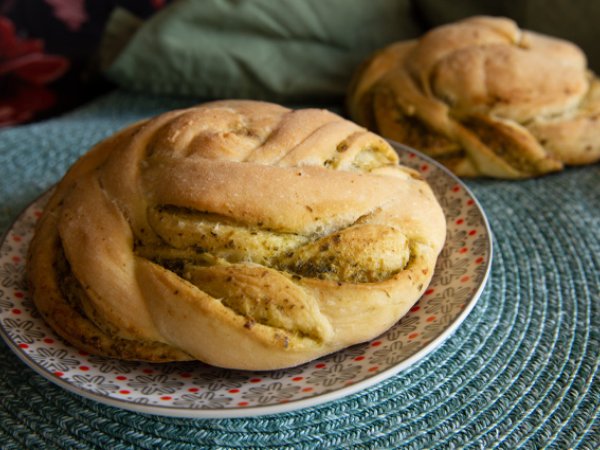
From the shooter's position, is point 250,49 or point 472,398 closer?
point 472,398

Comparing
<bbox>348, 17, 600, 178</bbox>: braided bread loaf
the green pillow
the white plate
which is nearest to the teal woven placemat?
the white plate

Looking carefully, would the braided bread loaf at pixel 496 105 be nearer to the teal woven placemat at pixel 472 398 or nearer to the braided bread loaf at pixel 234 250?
the teal woven placemat at pixel 472 398

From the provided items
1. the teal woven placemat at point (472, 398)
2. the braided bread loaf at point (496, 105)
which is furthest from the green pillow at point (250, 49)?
the teal woven placemat at point (472, 398)

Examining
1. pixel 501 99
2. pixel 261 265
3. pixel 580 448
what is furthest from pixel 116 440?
pixel 501 99

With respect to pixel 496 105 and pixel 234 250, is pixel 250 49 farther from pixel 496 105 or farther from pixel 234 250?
pixel 234 250

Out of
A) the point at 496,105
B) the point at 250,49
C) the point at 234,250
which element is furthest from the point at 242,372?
the point at 250,49

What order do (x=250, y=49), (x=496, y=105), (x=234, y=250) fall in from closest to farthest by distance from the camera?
(x=234, y=250)
(x=496, y=105)
(x=250, y=49)
